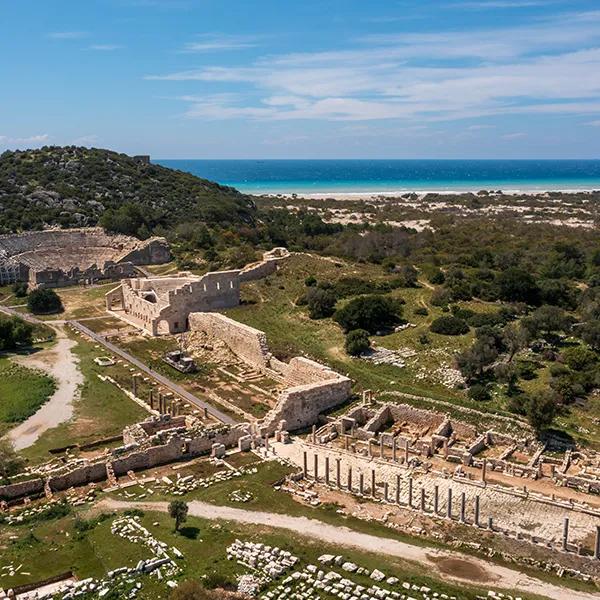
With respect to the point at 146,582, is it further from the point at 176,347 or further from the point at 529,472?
the point at 176,347

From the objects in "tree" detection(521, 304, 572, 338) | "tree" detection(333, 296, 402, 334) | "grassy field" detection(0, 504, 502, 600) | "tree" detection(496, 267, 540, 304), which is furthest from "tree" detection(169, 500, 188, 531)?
"tree" detection(496, 267, 540, 304)

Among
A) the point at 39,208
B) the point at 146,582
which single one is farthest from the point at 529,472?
the point at 39,208

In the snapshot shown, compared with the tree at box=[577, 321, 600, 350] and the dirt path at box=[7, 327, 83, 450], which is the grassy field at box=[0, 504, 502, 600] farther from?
the tree at box=[577, 321, 600, 350]

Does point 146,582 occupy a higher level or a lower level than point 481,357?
lower

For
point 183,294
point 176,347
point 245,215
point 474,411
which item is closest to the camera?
point 474,411

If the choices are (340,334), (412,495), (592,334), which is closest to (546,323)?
(592,334)

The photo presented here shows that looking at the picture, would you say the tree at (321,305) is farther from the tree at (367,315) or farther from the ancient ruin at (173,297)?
the ancient ruin at (173,297)

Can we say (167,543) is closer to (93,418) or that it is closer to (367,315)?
(93,418)
